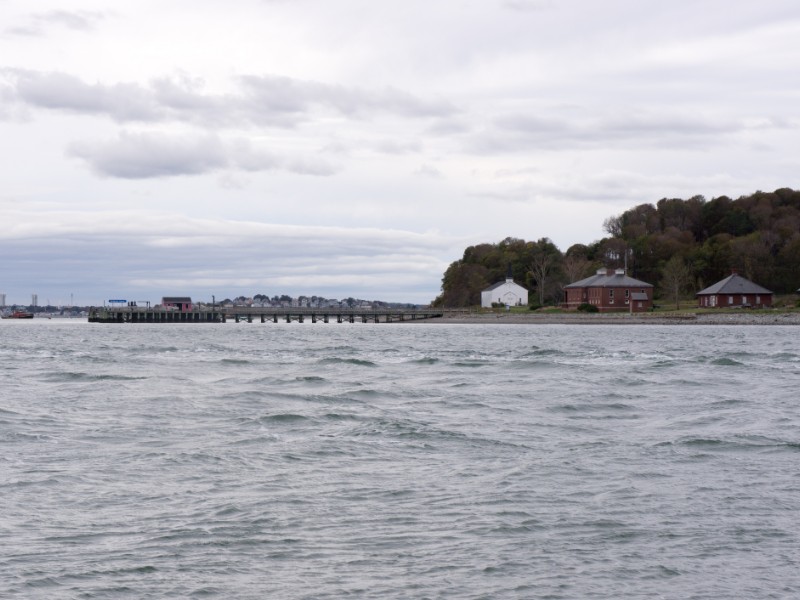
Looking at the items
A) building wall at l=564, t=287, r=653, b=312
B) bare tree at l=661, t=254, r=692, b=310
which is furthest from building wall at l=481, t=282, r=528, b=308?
building wall at l=564, t=287, r=653, b=312

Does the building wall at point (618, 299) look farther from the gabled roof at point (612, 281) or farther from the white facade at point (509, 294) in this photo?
the white facade at point (509, 294)

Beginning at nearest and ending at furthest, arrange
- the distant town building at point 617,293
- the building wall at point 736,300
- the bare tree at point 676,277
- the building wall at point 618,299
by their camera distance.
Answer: the building wall at point 736,300 < the building wall at point 618,299 < the distant town building at point 617,293 < the bare tree at point 676,277

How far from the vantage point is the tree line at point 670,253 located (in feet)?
375

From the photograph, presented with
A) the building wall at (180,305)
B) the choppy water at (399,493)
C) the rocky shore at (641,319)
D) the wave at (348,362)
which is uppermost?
the building wall at (180,305)

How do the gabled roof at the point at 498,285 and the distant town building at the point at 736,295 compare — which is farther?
the gabled roof at the point at 498,285

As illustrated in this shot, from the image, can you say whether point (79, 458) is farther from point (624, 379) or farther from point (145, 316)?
point (145, 316)

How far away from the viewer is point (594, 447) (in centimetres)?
1612

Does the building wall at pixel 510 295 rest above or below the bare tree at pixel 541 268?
below

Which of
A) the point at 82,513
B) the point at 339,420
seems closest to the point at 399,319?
the point at 339,420

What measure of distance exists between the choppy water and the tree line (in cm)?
9137

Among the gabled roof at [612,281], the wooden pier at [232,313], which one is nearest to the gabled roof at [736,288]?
the gabled roof at [612,281]

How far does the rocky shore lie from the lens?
89.7 metres

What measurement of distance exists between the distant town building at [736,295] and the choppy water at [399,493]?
78.7 metres

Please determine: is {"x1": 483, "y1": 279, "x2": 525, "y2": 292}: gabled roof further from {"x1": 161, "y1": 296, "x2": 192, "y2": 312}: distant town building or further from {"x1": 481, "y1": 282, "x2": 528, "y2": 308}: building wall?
{"x1": 161, "y1": 296, "x2": 192, "y2": 312}: distant town building
